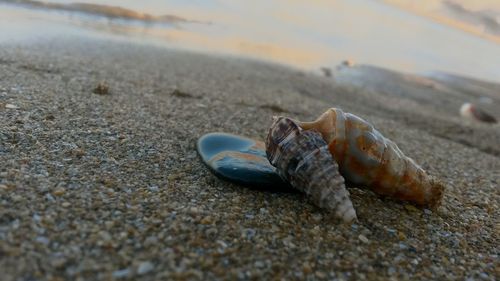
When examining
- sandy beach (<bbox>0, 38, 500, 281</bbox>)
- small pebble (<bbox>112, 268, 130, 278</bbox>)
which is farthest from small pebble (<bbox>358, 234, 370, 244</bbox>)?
small pebble (<bbox>112, 268, 130, 278</bbox>)

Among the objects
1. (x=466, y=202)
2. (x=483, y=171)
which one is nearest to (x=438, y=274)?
(x=466, y=202)

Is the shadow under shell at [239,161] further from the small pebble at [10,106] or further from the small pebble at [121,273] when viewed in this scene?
the small pebble at [10,106]

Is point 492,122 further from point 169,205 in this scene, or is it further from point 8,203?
point 8,203

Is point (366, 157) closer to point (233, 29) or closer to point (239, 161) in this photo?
point (239, 161)

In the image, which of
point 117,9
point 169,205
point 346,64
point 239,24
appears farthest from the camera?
point 239,24

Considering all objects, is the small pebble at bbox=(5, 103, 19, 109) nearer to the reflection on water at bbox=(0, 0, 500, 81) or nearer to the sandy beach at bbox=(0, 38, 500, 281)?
the sandy beach at bbox=(0, 38, 500, 281)

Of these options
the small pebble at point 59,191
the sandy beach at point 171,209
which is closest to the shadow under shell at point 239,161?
the sandy beach at point 171,209
